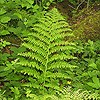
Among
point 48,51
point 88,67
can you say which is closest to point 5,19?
point 48,51

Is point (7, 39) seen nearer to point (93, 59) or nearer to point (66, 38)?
point (66, 38)

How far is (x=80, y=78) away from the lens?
451cm

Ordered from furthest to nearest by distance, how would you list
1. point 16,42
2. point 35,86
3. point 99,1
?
1. point 99,1
2. point 16,42
3. point 35,86

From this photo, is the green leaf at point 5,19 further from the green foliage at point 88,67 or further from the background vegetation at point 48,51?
the green foliage at point 88,67

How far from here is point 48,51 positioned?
411 centimetres

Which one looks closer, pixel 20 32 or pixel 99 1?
pixel 20 32

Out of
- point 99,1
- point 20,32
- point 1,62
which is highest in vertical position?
point 99,1

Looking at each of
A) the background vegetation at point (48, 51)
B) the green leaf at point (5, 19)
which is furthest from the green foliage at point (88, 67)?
→ the green leaf at point (5, 19)

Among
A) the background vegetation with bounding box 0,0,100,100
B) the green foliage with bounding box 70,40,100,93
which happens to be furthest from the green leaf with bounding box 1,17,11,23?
the green foliage with bounding box 70,40,100,93

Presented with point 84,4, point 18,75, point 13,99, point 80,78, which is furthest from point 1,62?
point 84,4

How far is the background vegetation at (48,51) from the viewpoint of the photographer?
13.1ft

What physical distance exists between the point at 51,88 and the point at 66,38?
1522mm

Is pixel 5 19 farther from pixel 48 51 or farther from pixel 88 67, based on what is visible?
pixel 88 67

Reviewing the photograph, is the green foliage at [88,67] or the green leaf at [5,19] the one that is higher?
the green leaf at [5,19]
